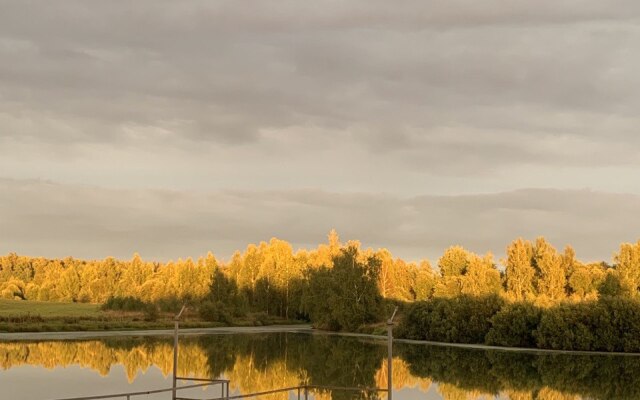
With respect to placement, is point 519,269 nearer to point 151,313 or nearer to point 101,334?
point 151,313

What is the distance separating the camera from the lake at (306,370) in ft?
92.3

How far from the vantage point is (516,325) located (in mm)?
52625

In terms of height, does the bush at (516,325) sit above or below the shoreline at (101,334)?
above

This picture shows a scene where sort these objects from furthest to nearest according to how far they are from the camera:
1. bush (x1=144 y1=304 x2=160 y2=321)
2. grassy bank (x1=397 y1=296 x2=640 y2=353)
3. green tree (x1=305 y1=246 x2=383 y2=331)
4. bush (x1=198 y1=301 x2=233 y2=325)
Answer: bush (x1=198 y1=301 x2=233 y2=325), green tree (x1=305 y1=246 x2=383 y2=331), bush (x1=144 y1=304 x2=160 y2=321), grassy bank (x1=397 y1=296 x2=640 y2=353)

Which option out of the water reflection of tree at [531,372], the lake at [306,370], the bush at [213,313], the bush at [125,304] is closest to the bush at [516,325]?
the water reflection of tree at [531,372]

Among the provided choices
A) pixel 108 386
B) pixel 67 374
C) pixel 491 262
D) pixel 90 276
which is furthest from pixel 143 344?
pixel 90 276

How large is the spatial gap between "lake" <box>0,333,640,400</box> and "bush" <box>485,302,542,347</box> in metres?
4.55

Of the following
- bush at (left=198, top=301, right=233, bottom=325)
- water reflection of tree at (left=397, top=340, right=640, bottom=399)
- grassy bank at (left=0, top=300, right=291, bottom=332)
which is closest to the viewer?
water reflection of tree at (left=397, top=340, right=640, bottom=399)

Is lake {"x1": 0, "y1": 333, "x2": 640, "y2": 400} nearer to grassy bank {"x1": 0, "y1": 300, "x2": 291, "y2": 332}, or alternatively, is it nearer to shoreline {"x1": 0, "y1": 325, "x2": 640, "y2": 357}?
shoreline {"x1": 0, "y1": 325, "x2": 640, "y2": 357}

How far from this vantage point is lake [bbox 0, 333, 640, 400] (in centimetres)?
2812

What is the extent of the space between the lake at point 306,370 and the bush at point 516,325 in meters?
4.55

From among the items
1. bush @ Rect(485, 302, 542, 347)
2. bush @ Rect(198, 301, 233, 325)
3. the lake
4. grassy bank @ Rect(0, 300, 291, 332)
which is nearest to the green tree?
bush @ Rect(198, 301, 233, 325)

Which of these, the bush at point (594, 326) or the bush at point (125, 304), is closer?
the bush at point (594, 326)

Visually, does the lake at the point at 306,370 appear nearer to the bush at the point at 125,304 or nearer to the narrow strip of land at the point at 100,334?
the narrow strip of land at the point at 100,334
